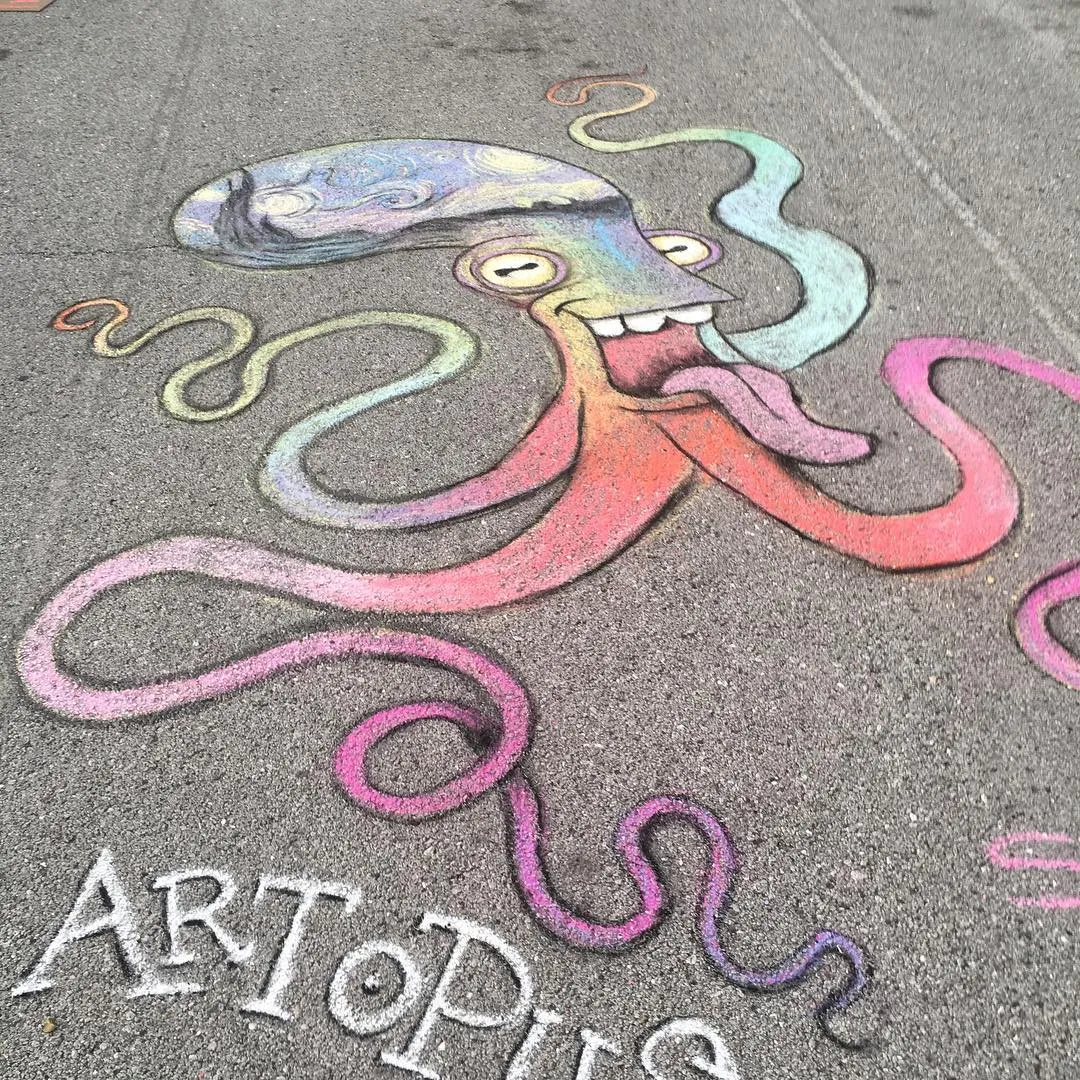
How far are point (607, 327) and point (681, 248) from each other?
80 centimetres

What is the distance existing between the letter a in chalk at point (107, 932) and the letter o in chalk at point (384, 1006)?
338 millimetres

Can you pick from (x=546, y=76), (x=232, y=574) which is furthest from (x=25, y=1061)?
(x=546, y=76)

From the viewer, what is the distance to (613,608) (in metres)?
3.08

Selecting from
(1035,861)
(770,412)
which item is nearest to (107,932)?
(1035,861)

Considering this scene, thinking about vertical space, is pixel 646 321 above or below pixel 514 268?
above

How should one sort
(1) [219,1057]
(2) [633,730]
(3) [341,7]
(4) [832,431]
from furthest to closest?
(3) [341,7]
(4) [832,431]
(2) [633,730]
(1) [219,1057]

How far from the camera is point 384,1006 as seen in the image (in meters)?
2.24

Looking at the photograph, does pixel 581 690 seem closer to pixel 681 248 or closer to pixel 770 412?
pixel 770 412

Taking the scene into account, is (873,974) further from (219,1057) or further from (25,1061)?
(25,1061)

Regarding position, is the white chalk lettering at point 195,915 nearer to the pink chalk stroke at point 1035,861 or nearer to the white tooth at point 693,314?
the pink chalk stroke at point 1035,861

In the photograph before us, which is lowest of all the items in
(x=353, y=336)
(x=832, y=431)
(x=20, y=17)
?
(x=20, y=17)

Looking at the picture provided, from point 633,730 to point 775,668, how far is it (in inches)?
19.2

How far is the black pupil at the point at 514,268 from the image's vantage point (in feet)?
14.7

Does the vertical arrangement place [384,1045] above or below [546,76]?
below
